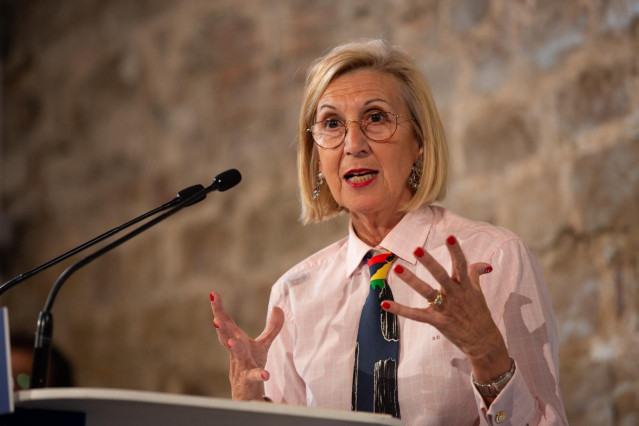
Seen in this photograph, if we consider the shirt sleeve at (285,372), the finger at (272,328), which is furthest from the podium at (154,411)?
the shirt sleeve at (285,372)

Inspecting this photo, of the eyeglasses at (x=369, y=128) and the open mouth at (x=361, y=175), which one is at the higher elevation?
the eyeglasses at (x=369, y=128)

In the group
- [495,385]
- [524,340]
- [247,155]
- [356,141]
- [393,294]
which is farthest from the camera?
[247,155]

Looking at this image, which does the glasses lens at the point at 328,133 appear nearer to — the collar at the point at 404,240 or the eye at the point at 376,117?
the eye at the point at 376,117

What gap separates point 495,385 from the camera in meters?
1.78

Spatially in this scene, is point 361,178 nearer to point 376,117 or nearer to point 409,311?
point 376,117

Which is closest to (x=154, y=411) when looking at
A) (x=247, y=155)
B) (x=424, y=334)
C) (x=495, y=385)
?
(x=495, y=385)

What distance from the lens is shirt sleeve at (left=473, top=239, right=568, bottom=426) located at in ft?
5.90

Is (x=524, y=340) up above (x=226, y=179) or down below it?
below

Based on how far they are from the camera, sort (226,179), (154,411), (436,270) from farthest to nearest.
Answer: (226,179) → (436,270) → (154,411)

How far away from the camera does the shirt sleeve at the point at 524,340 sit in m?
1.80

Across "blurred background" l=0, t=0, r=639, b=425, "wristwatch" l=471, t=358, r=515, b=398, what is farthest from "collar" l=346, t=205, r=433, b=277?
"blurred background" l=0, t=0, r=639, b=425

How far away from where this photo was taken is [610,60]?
306cm

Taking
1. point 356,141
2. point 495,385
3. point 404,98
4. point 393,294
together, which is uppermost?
point 404,98

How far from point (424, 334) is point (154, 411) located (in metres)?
0.95
